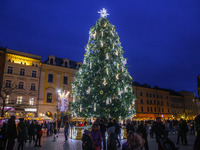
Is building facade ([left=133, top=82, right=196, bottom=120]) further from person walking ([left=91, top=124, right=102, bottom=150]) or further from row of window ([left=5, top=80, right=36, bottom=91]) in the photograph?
person walking ([left=91, top=124, right=102, bottom=150])

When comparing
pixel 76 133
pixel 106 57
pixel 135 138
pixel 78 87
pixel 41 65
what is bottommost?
pixel 76 133

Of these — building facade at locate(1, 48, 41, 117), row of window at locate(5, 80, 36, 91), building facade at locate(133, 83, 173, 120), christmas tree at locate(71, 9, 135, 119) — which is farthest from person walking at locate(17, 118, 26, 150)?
building facade at locate(133, 83, 173, 120)

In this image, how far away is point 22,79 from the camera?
3772cm

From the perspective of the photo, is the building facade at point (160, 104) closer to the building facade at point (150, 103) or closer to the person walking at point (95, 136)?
the building facade at point (150, 103)

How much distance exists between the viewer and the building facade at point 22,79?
117 feet

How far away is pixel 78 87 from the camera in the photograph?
18.0m

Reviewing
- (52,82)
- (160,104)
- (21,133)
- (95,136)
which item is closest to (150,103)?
(160,104)

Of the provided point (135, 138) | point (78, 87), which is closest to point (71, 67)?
point (78, 87)

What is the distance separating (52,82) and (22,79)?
672 centimetres

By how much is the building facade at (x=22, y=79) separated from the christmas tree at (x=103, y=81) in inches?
869

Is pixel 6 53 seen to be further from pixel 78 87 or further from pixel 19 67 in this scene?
pixel 78 87

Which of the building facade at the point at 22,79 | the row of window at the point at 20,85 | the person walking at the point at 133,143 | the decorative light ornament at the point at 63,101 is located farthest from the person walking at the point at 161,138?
the row of window at the point at 20,85

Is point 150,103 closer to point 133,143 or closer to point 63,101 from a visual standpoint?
point 63,101

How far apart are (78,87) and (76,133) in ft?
15.0
